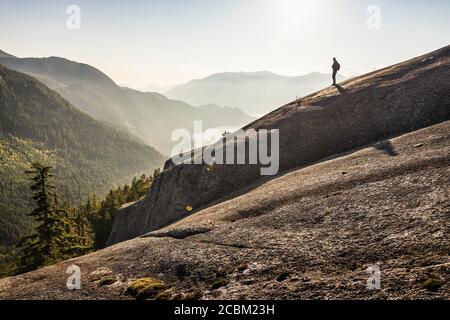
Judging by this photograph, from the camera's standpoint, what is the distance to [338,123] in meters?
55.6

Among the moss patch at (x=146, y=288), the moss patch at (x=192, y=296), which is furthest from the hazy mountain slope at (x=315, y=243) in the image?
the moss patch at (x=146, y=288)

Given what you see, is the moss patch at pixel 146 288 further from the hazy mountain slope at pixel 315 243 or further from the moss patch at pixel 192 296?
the moss patch at pixel 192 296

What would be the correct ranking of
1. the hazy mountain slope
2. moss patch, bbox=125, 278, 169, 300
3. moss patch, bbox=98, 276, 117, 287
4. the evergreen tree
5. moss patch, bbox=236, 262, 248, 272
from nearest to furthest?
the hazy mountain slope, moss patch, bbox=125, 278, 169, 300, moss patch, bbox=236, 262, 248, 272, moss patch, bbox=98, 276, 117, 287, the evergreen tree

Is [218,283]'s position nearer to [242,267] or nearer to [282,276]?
[242,267]

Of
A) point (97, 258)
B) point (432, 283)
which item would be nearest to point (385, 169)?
point (432, 283)

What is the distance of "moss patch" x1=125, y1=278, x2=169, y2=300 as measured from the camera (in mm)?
25391

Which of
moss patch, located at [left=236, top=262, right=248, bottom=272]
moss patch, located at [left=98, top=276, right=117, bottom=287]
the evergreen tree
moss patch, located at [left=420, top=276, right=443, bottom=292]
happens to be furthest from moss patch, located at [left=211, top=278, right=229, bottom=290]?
the evergreen tree

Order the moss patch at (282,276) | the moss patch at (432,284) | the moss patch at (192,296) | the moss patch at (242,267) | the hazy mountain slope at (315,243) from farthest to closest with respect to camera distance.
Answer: the moss patch at (242,267) < the moss patch at (192,296) < the moss patch at (282,276) < the hazy mountain slope at (315,243) < the moss patch at (432,284)

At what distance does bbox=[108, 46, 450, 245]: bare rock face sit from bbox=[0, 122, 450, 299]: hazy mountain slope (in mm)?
9390

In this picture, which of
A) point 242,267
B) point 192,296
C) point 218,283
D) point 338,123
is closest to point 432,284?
point 242,267

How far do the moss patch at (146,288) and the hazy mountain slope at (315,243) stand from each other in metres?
0.71

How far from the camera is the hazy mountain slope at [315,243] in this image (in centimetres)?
2123

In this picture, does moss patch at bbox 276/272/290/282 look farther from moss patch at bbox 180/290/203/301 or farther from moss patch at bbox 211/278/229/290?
moss patch at bbox 180/290/203/301
